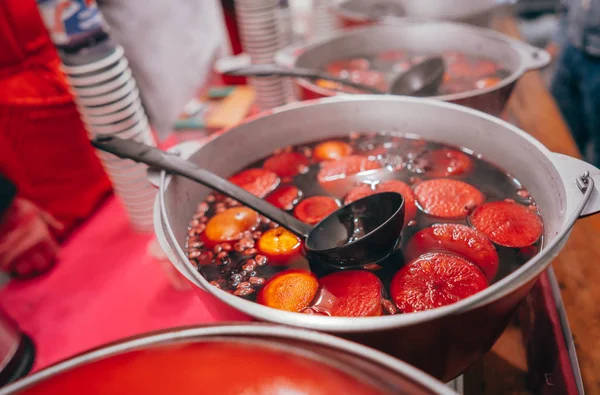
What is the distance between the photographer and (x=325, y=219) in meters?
1.11

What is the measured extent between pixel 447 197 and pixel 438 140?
0.82 feet

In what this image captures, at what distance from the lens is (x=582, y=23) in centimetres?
282

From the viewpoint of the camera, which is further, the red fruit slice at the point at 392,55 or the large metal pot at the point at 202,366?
the red fruit slice at the point at 392,55

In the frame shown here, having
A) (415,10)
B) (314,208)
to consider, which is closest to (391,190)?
(314,208)

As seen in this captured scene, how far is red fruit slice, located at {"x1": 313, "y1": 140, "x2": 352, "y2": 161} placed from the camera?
1474 mm

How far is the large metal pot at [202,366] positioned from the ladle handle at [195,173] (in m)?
0.51

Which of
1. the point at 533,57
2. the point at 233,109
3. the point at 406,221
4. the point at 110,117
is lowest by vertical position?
the point at 233,109

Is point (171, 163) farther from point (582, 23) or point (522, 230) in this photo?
point (582, 23)

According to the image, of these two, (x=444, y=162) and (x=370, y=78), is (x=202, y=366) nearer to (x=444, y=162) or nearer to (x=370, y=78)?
(x=444, y=162)

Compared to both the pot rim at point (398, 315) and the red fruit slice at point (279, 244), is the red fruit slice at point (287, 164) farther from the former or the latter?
the pot rim at point (398, 315)

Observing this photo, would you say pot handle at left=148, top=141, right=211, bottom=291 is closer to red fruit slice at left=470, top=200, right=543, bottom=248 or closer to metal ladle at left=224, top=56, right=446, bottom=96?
metal ladle at left=224, top=56, right=446, bottom=96

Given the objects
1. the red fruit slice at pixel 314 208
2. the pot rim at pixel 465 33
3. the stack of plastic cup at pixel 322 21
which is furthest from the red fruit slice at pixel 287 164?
the stack of plastic cup at pixel 322 21

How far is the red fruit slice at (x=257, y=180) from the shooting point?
4.45 ft

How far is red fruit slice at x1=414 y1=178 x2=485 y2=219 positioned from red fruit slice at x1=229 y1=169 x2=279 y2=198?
0.48 metres
